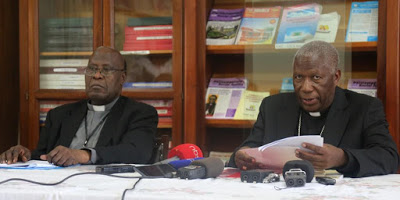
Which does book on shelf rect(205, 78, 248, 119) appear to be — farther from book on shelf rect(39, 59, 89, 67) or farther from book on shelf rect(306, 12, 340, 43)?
book on shelf rect(39, 59, 89, 67)

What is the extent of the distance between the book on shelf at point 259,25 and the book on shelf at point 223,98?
254mm

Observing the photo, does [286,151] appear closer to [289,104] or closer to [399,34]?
[289,104]

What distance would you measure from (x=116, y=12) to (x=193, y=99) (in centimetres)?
77

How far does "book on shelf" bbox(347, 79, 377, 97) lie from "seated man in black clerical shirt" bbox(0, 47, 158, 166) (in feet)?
3.83

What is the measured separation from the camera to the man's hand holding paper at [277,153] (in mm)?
1787

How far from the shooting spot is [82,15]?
3.67m

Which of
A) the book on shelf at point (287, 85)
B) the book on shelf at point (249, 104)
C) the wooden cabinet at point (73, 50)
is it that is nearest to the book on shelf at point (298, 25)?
the book on shelf at point (287, 85)

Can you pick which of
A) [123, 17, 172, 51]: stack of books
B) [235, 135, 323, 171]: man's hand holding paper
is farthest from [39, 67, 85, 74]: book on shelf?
[235, 135, 323, 171]: man's hand holding paper

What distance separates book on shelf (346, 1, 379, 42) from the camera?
315cm

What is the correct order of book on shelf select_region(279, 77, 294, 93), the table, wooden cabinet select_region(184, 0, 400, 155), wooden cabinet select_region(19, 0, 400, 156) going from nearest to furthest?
the table
wooden cabinet select_region(19, 0, 400, 156)
wooden cabinet select_region(184, 0, 400, 155)
book on shelf select_region(279, 77, 294, 93)

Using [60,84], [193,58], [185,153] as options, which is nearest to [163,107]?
[193,58]

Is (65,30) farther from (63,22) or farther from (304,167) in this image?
(304,167)

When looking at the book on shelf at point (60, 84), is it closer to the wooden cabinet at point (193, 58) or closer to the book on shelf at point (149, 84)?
the wooden cabinet at point (193, 58)

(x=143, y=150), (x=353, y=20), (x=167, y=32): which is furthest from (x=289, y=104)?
(x=167, y=32)
